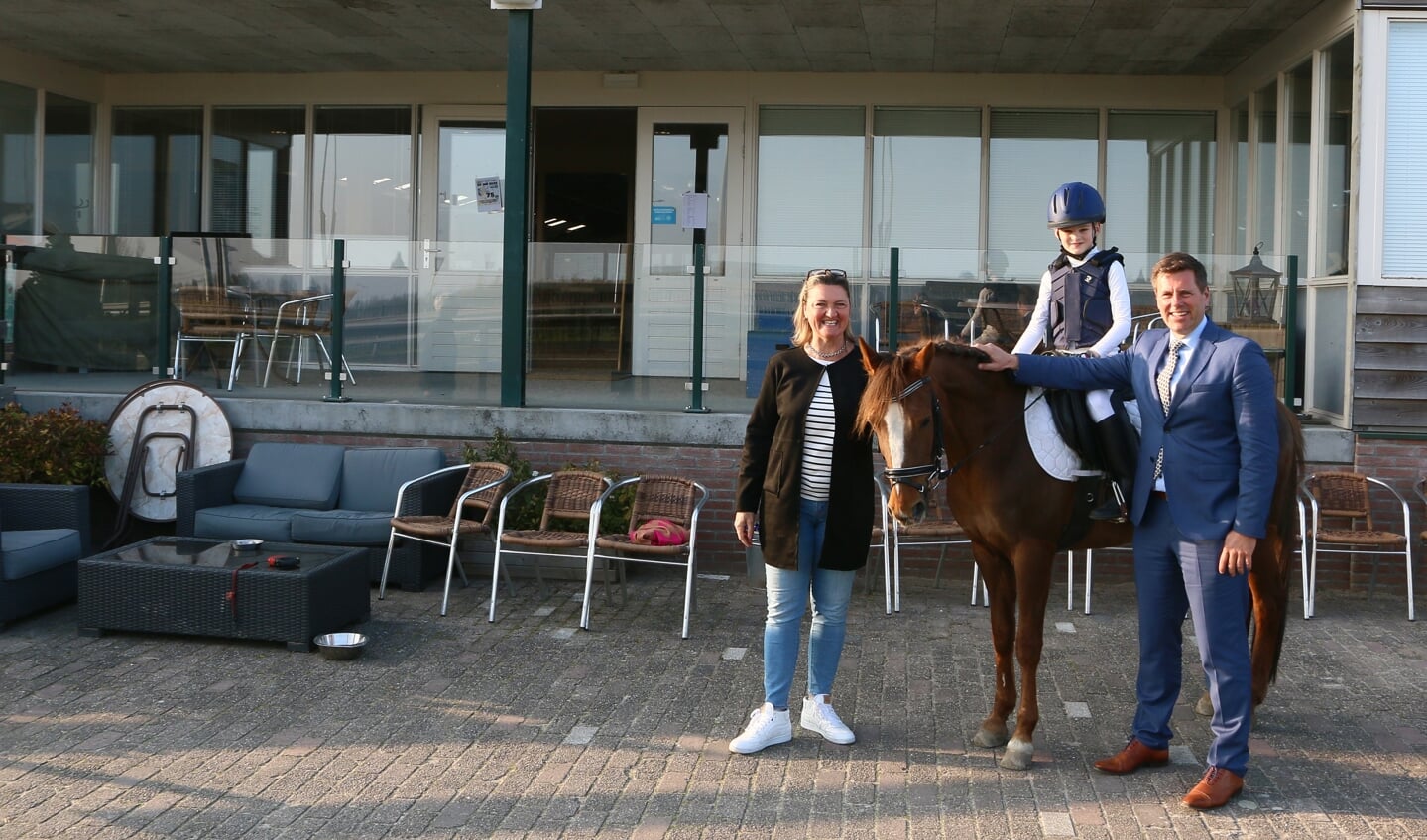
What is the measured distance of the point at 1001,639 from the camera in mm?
5305

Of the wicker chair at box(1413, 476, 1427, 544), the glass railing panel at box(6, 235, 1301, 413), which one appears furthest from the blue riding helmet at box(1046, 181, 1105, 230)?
the wicker chair at box(1413, 476, 1427, 544)

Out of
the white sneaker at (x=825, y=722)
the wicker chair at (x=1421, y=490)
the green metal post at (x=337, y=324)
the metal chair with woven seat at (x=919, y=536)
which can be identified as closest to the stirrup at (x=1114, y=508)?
the white sneaker at (x=825, y=722)

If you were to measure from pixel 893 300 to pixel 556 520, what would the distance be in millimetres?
2684

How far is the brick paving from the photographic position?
4.48 meters

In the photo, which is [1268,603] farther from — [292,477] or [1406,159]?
[292,477]

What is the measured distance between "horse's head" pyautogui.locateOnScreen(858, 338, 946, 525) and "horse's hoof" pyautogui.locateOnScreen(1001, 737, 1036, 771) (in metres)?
1.01

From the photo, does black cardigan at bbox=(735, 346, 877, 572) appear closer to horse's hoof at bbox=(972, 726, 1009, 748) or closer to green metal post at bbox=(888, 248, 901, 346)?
horse's hoof at bbox=(972, 726, 1009, 748)

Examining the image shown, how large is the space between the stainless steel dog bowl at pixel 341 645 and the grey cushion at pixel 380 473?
186cm

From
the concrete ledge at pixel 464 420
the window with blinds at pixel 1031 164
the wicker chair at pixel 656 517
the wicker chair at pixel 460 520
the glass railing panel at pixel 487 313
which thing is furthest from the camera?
the window with blinds at pixel 1031 164

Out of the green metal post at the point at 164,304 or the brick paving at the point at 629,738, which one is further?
the green metal post at the point at 164,304

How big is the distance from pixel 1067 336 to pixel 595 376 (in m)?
4.26

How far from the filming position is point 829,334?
16.7 ft

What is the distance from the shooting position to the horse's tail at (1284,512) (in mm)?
5344

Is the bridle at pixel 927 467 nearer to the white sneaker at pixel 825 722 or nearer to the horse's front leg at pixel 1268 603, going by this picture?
the white sneaker at pixel 825 722
